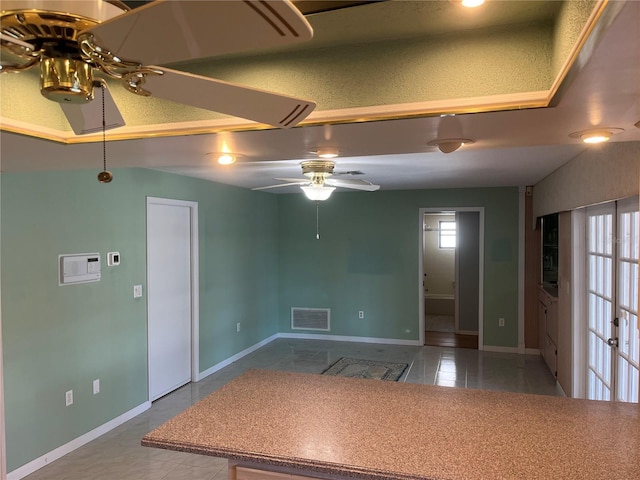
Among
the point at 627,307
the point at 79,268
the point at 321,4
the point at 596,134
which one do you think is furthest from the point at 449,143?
the point at 79,268

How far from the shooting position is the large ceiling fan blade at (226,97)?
3.59ft

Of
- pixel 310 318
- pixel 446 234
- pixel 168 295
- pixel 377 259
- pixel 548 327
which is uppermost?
pixel 446 234

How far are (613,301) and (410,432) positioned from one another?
2.13 m

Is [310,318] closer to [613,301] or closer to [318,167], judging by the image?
[318,167]

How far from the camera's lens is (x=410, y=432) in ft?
5.76

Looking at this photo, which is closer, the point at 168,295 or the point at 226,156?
the point at 226,156

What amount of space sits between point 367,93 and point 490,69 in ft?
1.44

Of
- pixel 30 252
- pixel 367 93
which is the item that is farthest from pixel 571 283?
pixel 30 252

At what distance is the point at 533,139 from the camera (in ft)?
6.73

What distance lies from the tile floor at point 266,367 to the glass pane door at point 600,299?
3.78 ft

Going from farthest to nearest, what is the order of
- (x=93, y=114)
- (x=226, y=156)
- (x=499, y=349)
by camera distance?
(x=499, y=349)
(x=226, y=156)
(x=93, y=114)

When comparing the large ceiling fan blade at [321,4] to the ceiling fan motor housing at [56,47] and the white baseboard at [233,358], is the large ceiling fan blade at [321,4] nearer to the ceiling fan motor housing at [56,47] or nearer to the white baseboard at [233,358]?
the ceiling fan motor housing at [56,47]

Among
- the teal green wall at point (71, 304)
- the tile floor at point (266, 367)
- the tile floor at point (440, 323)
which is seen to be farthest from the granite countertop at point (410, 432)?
the tile floor at point (440, 323)

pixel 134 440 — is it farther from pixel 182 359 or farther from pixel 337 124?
pixel 337 124
